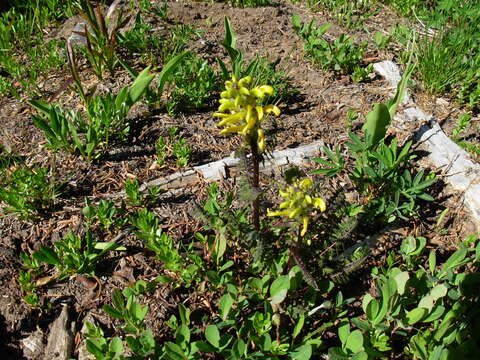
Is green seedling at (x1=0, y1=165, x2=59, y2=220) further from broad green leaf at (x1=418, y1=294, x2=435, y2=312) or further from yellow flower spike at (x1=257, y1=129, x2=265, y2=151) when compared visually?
broad green leaf at (x1=418, y1=294, x2=435, y2=312)

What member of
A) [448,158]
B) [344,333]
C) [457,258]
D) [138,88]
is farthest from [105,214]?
[448,158]

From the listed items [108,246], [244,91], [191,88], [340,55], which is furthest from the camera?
[340,55]

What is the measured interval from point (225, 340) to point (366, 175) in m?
1.47

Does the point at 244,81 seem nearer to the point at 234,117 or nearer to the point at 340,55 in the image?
the point at 234,117

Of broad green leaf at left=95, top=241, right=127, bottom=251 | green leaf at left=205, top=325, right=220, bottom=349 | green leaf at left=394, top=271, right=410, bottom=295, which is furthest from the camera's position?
broad green leaf at left=95, top=241, right=127, bottom=251

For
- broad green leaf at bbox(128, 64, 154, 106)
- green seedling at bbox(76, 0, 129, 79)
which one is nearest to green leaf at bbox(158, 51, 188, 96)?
broad green leaf at bbox(128, 64, 154, 106)

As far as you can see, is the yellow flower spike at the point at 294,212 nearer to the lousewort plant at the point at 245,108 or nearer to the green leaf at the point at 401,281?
the lousewort plant at the point at 245,108

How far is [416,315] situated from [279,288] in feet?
2.14

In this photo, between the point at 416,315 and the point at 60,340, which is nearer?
the point at 416,315

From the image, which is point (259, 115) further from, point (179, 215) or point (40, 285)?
point (40, 285)

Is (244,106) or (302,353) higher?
(244,106)

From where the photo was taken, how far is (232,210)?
2.69 m

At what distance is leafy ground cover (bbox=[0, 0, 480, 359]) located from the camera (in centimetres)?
202

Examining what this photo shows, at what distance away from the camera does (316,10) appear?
4836 millimetres
